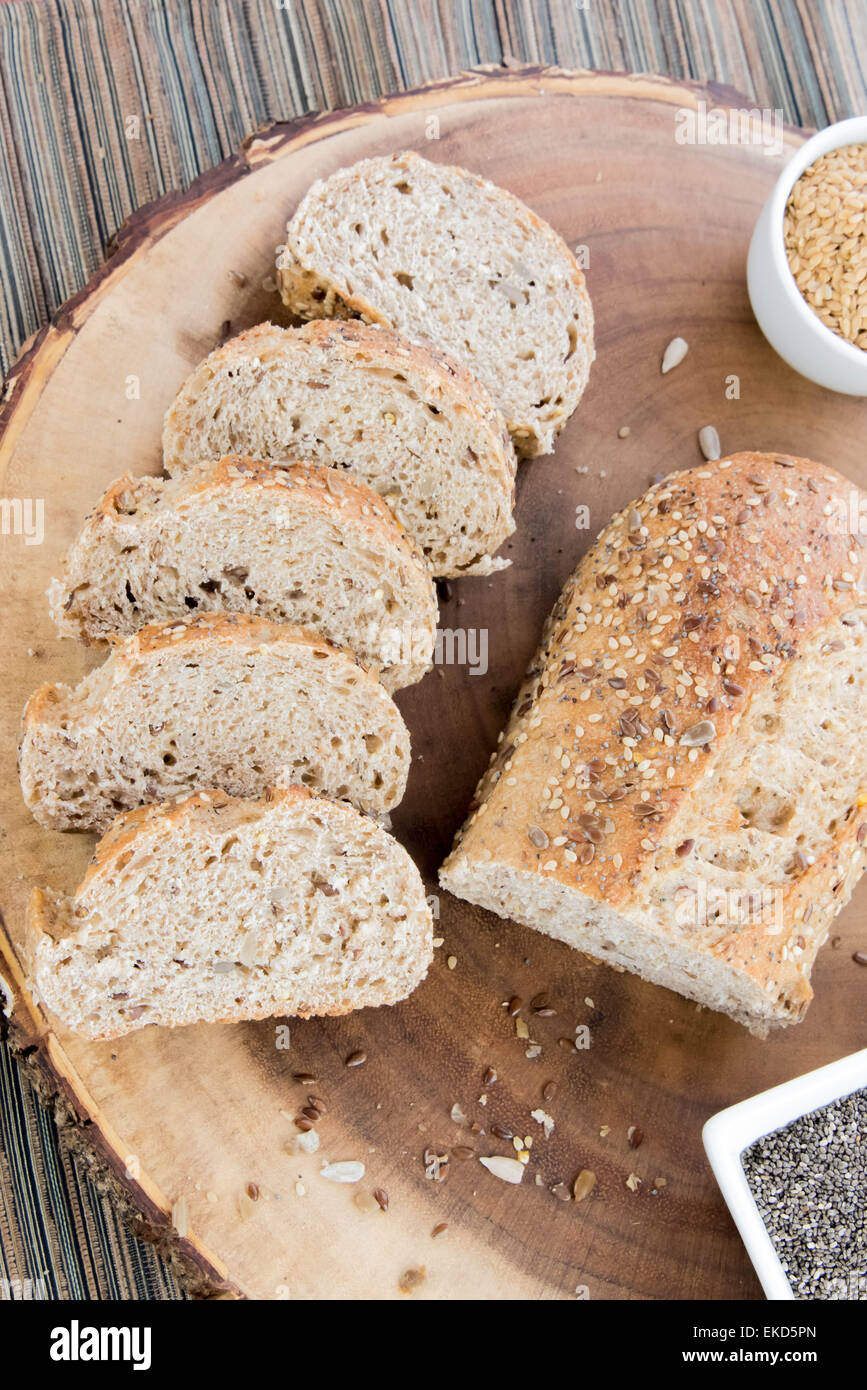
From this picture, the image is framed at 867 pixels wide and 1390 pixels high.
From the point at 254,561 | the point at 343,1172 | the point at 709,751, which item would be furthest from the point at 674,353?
the point at 343,1172

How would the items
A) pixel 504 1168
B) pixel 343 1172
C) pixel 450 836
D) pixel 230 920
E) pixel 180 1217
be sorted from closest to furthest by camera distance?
1. pixel 230 920
2. pixel 180 1217
3. pixel 343 1172
4. pixel 504 1168
5. pixel 450 836

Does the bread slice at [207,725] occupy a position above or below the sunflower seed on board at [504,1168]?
above

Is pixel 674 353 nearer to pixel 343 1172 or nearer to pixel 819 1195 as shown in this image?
pixel 819 1195

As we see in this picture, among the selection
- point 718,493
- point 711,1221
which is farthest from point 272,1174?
point 718,493

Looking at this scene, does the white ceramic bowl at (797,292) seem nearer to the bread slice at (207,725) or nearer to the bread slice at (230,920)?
the bread slice at (207,725)

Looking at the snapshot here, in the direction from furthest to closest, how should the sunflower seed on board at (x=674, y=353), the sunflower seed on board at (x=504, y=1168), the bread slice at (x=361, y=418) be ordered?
the sunflower seed on board at (x=674, y=353), the sunflower seed on board at (x=504, y=1168), the bread slice at (x=361, y=418)

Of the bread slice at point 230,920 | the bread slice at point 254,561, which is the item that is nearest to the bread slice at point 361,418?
the bread slice at point 254,561
